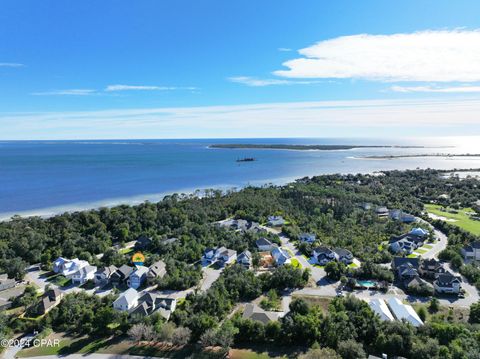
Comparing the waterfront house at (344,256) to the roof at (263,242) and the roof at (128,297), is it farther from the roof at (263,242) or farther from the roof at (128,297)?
the roof at (128,297)

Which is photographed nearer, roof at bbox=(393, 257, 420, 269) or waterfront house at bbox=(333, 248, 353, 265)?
roof at bbox=(393, 257, 420, 269)

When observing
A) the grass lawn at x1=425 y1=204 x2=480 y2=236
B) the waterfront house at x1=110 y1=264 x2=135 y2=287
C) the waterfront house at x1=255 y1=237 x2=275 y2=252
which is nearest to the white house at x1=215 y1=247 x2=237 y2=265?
the waterfront house at x1=255 y1=237 x2=275 y2=252

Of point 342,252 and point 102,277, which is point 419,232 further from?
point 102,277

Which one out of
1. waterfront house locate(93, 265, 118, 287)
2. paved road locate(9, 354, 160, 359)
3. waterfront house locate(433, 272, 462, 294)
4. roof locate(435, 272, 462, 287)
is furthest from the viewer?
waterfront house locate(93, 265, 118, 287)

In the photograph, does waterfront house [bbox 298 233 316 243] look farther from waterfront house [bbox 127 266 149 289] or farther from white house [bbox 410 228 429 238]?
waterfront house [bbox 127 266 149 289]

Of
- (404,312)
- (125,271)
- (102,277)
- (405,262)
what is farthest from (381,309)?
(102,277)

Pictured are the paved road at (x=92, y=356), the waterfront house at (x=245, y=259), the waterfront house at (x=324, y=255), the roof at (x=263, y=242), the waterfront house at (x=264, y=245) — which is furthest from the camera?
the roof at (x=263, y=242)

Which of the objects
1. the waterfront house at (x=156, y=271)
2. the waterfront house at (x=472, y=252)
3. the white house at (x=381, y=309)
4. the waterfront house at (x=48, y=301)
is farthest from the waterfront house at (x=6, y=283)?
the waterfront house at (x=472, y=252)
